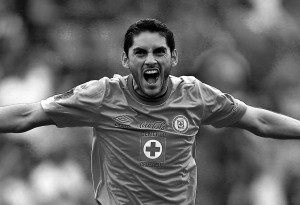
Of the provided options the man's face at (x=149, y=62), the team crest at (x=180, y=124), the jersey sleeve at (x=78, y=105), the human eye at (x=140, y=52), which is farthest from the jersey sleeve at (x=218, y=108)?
the jersey sleeve at (x=78, y=105)

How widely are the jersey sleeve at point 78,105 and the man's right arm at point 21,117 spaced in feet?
0.12

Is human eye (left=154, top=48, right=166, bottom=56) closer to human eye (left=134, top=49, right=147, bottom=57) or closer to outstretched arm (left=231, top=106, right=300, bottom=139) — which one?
human eye (left=134, top=49, right=147, bottom=57)

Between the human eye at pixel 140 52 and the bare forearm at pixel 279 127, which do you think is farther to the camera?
the bare forearm at pixel 279 127

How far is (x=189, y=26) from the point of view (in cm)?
509

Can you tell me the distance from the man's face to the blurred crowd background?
191 centimetres

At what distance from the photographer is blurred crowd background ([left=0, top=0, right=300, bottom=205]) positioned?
501 cm

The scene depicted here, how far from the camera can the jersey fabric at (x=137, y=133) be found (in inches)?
120

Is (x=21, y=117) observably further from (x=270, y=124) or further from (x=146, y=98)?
(x=270, y=124)

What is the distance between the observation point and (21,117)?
2.98m

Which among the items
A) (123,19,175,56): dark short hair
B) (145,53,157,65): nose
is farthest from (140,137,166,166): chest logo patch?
(123,19,175,56): dark short hair

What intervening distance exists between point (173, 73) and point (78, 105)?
2.05 metres

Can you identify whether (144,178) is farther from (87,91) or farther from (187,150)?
(87,91)

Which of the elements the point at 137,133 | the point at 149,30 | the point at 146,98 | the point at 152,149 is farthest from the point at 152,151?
the point at 149,30

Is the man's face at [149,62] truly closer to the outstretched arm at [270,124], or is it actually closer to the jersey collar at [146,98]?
the jersey collar at [146,98]
